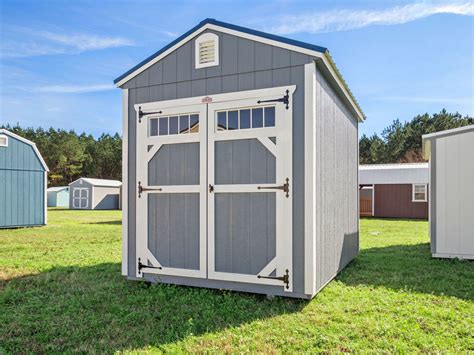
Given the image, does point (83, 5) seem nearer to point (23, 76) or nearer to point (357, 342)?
point (357, 342)

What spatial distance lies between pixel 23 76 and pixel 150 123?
16.9 m

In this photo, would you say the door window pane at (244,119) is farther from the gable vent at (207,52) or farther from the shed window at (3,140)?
the shed window at (3,140)

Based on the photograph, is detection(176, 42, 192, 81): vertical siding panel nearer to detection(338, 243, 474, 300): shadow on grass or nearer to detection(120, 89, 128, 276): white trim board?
detection(120, 89, 128, 276): white trim board

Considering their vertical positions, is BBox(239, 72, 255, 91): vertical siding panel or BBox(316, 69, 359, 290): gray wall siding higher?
BBox(239, 72, 255, 91): vertical siding panel

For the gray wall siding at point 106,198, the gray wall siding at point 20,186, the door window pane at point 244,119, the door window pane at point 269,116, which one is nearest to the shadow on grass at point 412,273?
the door window pane at point 269,116

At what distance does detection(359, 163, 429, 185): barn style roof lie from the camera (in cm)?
1698

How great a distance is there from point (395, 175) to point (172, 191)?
1579 centimetres

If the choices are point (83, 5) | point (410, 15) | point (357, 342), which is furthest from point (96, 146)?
point (357, 342)

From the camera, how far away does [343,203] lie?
223 inches

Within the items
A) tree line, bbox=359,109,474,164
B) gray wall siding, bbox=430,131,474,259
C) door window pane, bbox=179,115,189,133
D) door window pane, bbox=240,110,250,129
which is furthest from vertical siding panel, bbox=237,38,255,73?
tree line, bbox=359,109,474,164

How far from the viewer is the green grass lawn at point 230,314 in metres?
2.91

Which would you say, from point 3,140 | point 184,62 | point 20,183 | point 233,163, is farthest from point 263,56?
point 20,183

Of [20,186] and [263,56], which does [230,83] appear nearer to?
[263,56]

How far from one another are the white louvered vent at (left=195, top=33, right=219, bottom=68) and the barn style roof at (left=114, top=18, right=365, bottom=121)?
11 centimetres
